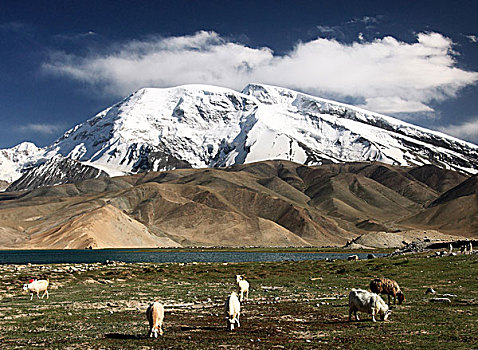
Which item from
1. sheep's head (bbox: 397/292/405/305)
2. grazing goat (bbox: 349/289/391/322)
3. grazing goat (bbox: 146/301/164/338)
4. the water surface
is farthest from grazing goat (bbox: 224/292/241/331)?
the water surface

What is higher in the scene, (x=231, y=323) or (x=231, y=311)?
(x=231, y=311)

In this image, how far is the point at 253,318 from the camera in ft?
76.6

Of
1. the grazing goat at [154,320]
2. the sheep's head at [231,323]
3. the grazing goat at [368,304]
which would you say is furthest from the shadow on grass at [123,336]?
the grazing goat at [368,304]

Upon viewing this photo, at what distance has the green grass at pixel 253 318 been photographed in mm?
17734

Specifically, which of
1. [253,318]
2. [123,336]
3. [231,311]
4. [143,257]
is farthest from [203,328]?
[143,257]

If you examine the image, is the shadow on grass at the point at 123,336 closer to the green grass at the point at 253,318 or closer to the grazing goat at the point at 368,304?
the green grass at the point at 253,318

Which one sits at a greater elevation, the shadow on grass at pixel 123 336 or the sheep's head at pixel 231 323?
the sheep's head at pixel 231 323

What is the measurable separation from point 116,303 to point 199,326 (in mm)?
10455

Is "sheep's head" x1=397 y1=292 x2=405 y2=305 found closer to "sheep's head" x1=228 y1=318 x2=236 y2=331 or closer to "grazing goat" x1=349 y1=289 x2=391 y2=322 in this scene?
"grazing goat" x1=349 y1=289 x2=391 y2=322

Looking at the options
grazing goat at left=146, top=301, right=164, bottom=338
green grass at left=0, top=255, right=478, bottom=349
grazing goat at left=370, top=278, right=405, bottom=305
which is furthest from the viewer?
grazing goat at left=370, top=278, right=405, bottom=305

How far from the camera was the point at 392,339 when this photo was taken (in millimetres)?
17672

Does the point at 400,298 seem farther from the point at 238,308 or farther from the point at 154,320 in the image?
the point at 154,320

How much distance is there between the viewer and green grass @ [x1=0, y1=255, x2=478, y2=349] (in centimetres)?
1773

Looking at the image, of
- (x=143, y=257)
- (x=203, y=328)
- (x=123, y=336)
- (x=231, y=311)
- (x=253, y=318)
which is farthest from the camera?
(x=143, y=257)
